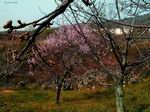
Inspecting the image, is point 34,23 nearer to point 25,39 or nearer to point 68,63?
point 25,39

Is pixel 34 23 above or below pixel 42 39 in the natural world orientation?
below

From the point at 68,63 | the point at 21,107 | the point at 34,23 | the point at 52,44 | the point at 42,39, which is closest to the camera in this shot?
the point at 34,23

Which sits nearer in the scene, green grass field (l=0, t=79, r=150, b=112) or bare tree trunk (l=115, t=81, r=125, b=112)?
bare tree trunk (l=115, t=81, r=125, b=112)

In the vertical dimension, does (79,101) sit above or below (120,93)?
above

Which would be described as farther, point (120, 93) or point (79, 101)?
point (79, 101)

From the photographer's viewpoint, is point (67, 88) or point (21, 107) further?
point (67, 88)

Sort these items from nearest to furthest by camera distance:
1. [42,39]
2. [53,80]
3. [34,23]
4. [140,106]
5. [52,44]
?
[34,23] < [140,106] < [52,44] < [53,80] < [42,39]

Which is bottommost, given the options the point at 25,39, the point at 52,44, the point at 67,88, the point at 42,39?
the point at 25,39

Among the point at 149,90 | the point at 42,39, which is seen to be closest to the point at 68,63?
the point at 149,90

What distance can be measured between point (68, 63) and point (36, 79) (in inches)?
642

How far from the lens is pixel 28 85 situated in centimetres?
4750

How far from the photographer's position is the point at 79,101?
102ft

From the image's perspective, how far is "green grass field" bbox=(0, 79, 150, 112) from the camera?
2648cm

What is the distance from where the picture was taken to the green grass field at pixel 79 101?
1043 inches
